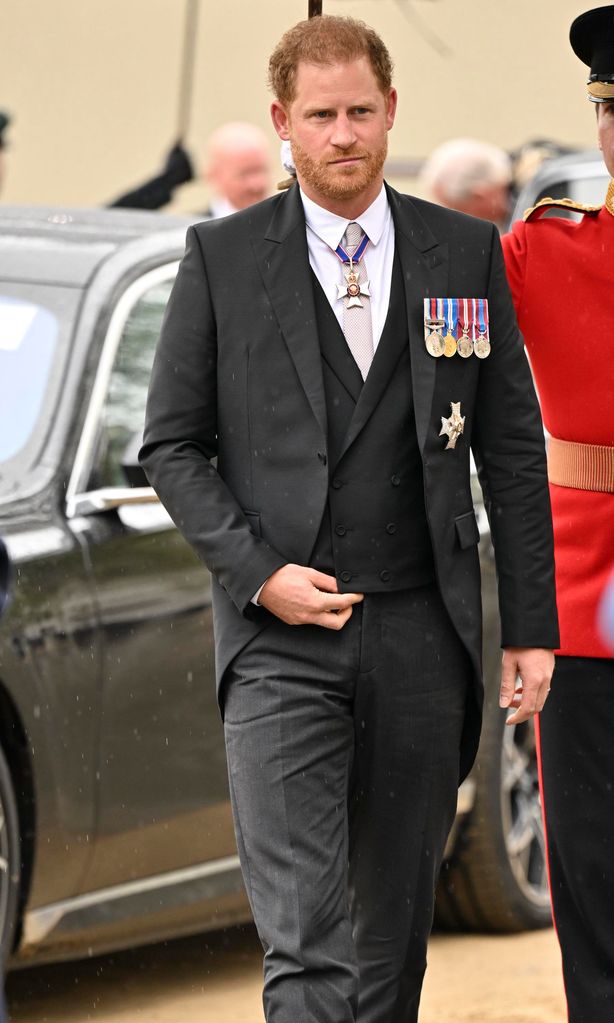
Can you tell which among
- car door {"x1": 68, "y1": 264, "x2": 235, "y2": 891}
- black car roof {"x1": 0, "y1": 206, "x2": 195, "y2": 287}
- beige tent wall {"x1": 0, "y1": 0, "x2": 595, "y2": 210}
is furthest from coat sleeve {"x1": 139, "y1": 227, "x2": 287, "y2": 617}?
beige tent wall {"x1": 0, "y1": 0, "x2": 595, "y2": 210}

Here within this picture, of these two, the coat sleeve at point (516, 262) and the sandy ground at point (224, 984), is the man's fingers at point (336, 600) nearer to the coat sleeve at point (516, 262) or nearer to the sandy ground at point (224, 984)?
the coat sleeve at point (516, 262)

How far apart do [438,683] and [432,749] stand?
13 cm

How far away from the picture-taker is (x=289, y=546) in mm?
3795

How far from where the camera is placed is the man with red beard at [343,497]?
12.3 ft

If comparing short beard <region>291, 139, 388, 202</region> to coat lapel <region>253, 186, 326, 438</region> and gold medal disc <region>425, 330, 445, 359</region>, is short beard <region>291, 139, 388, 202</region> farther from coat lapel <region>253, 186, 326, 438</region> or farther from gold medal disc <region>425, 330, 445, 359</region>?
gold medal disc <region>425, 330, 445, 359</region>

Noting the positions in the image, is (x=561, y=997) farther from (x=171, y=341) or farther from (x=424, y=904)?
(x=171, y=341)

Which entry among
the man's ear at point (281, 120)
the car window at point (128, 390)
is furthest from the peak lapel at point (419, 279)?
the car window at point (128, 390)

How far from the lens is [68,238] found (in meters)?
5.72

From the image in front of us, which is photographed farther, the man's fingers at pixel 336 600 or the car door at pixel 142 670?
the car door at pixel 142 670

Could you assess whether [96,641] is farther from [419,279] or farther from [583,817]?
[419,279]

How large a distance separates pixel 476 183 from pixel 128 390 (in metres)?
5.04

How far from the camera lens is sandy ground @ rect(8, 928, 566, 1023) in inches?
211

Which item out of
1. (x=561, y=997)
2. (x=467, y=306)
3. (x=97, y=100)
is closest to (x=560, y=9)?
(x=97, y=100)

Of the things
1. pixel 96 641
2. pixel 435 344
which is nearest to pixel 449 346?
pixel 435 344
